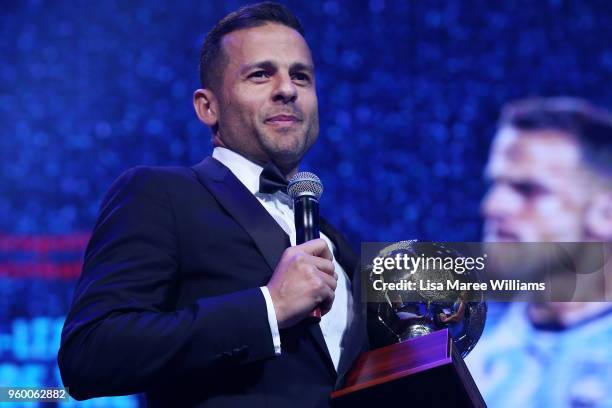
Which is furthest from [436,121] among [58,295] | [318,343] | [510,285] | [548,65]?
[318,343]

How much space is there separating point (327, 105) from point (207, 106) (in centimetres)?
116

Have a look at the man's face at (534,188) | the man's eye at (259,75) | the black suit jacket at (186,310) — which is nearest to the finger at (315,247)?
the black suit jacket at (186,310)

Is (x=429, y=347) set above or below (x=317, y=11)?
below

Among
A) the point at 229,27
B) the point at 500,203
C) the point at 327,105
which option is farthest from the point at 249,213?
the point at 500,203

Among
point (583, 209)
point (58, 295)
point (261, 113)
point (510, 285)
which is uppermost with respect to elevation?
point (261, 113)

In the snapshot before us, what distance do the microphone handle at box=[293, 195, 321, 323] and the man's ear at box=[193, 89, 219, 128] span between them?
471 mm

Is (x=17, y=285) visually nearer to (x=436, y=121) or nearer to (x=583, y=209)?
(x=436, y=121)

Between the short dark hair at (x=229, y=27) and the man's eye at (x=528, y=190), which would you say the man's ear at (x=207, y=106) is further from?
the man's eye at (x=528, y=190)

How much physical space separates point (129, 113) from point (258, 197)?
152 cm

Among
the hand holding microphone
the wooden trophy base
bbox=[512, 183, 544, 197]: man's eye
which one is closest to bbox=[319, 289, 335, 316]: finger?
the hand holding microphone

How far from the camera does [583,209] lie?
2.76m

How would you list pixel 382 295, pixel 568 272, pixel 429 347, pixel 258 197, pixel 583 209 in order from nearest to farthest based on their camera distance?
pixel 429 347, pixel 382 295, pixel 258 197, pixel 568 272, pixel 583 209

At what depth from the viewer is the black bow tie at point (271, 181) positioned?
1518 mm

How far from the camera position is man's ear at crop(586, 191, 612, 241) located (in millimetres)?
2723
